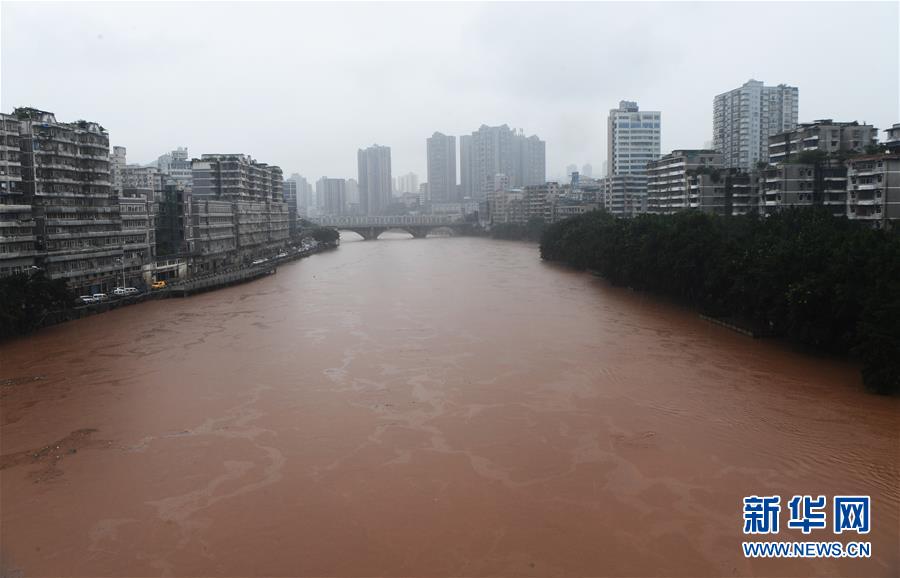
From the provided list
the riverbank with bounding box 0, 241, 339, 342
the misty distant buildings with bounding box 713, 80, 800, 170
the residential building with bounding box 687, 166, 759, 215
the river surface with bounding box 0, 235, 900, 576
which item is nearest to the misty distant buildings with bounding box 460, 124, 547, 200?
the misty distant buildings with bounding box 713, 80, 800, 170

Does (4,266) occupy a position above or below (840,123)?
below

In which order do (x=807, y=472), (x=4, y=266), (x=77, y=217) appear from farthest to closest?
1. (x=77, y=217)
2. (x=4, y=266)
3. (x=807, y=472)

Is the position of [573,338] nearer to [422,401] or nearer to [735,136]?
[422,401]

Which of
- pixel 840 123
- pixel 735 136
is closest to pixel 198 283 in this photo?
pixel 840 123

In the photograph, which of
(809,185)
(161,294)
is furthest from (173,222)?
(809,185)

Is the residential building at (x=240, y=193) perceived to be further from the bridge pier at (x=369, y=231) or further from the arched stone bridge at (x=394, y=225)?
the bridge pier at (x=369, y=231)

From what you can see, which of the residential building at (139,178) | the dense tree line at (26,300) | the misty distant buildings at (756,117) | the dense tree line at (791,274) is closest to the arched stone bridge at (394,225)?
the residential building at (139,178)
